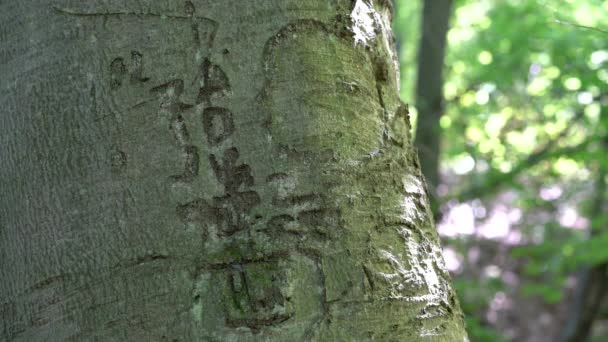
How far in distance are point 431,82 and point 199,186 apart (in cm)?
332

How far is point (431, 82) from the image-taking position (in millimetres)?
4234

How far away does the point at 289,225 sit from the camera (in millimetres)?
1071

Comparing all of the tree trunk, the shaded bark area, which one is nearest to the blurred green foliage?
the shaded bark area

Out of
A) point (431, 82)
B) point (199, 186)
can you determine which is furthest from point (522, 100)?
point (199, 186)

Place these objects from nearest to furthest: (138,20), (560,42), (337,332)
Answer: (337,332)
(138,20)
(560,42)

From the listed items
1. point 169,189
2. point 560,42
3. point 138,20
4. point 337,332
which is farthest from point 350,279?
point 560,42

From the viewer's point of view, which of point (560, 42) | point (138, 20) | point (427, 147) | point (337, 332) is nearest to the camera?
point (337, 332)

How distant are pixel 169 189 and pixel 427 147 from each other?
327 centimetres

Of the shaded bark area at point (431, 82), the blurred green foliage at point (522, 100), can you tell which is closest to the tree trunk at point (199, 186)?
the blurred green foliage at point (522, 100)

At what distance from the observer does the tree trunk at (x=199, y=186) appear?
105cm

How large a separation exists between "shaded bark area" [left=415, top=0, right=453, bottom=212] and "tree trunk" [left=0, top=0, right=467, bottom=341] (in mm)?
3003

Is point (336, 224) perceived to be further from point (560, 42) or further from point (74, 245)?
point (560, 42)

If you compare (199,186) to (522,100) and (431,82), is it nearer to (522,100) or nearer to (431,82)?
(431,82)

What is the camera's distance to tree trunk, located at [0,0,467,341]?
105cm
